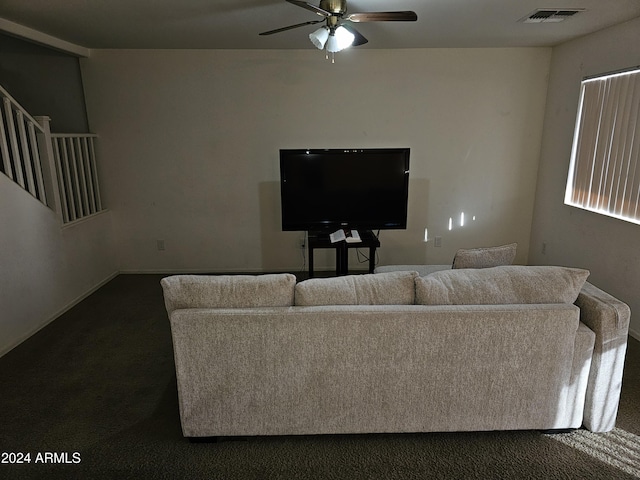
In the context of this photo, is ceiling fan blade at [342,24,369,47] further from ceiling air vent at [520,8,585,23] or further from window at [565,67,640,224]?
window at [565,67,640,224]

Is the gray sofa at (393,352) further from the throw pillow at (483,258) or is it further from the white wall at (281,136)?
the white wall at (281,136)

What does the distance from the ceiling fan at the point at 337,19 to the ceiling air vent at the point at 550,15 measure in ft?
3.66

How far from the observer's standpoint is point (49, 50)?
4008 millimetres

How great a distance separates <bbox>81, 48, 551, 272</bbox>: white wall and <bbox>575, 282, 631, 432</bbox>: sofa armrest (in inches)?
105

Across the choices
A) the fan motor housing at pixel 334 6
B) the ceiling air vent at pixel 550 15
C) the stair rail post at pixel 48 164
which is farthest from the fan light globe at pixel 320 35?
the stair rail post at pixel 48 164

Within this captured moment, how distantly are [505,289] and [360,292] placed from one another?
69 centimetres

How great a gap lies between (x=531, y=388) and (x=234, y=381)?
140cm

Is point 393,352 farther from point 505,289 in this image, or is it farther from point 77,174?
point 77,174

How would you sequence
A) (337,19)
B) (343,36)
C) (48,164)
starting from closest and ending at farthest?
1. (337,19)
2. (343,36)
3. (48,164)

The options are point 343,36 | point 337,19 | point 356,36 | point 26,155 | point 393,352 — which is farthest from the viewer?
point 26,155

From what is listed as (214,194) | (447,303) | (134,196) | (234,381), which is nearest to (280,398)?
(234,381)

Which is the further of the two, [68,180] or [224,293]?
[68,180]

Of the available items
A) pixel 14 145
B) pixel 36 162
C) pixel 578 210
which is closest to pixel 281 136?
pixel 36 162

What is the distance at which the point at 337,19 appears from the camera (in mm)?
2477
